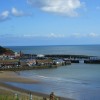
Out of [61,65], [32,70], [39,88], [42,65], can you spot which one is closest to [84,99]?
[39,88]

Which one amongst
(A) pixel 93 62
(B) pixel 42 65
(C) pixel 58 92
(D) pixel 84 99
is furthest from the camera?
(A) pixel 93 62

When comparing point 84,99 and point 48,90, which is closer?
point 84,99

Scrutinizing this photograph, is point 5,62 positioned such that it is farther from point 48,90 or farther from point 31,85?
point 48,90

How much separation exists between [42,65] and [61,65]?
805 centimetres

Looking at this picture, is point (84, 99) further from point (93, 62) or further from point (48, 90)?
point (93, 62)

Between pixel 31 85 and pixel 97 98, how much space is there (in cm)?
1348

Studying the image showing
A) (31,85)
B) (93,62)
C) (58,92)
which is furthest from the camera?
(93,62)

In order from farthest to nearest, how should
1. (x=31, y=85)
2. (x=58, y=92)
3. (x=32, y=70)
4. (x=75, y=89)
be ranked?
(x=32, y=70) → (x=31, y=85) → (x=75, y=89) → (x=58, y=92)

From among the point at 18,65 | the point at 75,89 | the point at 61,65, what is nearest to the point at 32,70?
the point at 18,65

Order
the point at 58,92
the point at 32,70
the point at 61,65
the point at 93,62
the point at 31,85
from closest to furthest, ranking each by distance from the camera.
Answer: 1. the point at 58,92
2. the point at 31,85
3. the point at 32,70
4. the point at 61,65
5. the point at 93,62

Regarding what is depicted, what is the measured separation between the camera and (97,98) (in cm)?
3241

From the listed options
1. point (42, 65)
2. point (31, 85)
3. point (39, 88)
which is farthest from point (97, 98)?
point (42, 65)

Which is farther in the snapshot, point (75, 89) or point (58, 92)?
point (75, 89)

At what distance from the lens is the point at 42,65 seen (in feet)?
245
